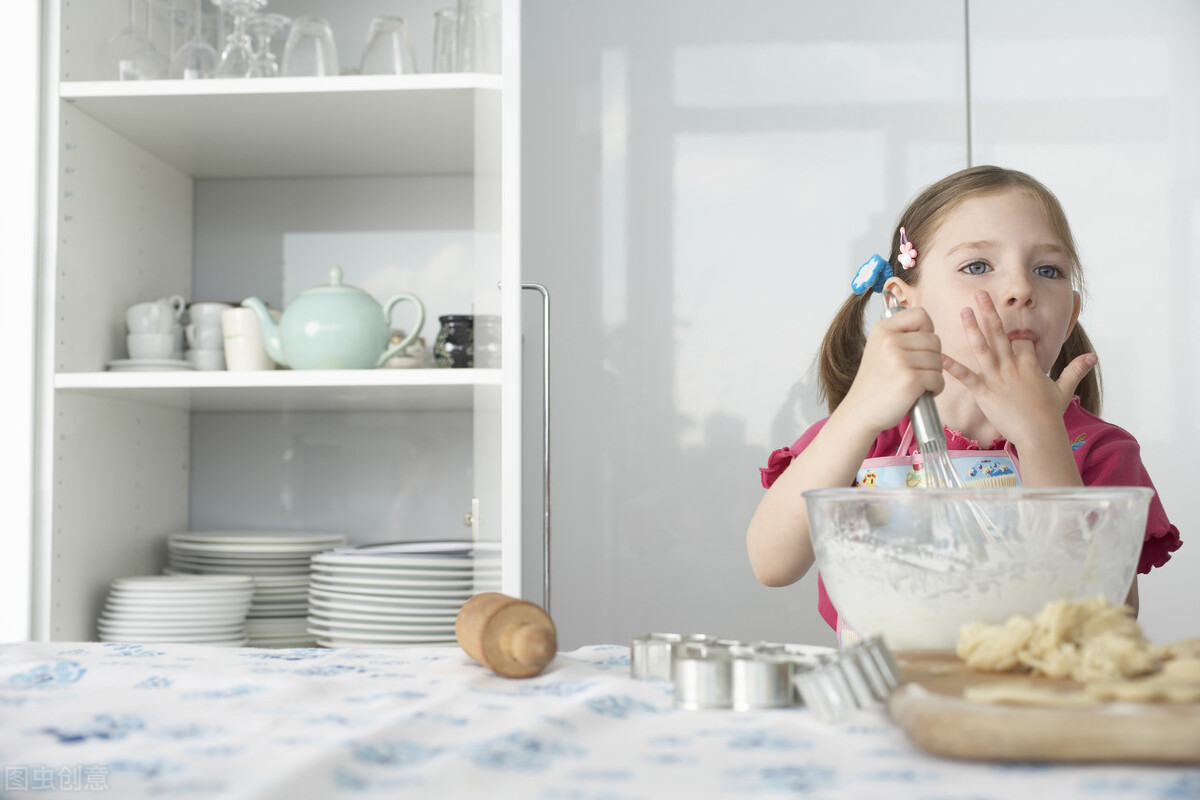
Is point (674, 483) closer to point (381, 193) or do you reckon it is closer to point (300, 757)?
point (381, 193)

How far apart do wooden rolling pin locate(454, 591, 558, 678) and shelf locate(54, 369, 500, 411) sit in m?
0.67

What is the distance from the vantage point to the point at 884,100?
1.73 m

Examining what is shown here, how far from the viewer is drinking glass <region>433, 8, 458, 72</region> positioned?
1.35 m

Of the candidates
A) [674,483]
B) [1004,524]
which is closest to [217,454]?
[674,483]

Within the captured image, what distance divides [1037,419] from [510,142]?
69cm

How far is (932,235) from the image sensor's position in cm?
110

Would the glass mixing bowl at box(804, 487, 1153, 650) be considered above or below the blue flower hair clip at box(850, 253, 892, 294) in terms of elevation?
below

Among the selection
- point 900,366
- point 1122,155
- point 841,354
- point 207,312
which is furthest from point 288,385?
point 1122,155

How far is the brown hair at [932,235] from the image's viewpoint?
3.50ft

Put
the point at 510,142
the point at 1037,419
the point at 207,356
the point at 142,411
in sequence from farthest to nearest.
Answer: the point at 142,411, the point at 207,356, the point at 510,142, the point at 1037,419

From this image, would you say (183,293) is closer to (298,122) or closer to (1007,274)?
(298,122)

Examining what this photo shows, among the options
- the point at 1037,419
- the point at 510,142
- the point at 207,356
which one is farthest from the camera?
the point at 207,356

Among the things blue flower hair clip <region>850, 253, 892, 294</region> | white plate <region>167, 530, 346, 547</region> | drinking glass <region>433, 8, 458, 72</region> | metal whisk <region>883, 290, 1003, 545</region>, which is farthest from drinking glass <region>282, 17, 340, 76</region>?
metal whisk <region>883, 290, 1003, 545</region>

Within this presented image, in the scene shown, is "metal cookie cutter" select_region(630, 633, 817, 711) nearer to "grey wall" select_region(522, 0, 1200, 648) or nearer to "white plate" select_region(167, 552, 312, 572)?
"white plate" select_region(167, 552, 312, 572)
